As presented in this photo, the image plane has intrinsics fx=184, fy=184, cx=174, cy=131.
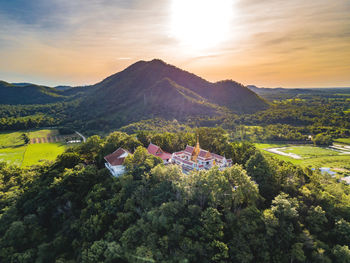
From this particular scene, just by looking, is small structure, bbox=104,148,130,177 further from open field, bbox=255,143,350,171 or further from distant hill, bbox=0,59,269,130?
distant hill, bbox=0,59,269,130

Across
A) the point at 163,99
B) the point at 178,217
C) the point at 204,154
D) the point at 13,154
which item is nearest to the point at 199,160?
the point at 204,154

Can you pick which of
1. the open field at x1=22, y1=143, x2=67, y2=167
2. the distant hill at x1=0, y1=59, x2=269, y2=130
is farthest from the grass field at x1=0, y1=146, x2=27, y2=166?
the distant hill at x1=0, y1=59, x2=269, y2=130

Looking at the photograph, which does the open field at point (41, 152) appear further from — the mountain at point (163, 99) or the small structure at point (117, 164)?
the mountain at point (163, 99)

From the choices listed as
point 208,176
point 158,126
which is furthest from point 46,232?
point 158,126

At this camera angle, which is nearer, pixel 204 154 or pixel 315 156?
pixel 204 154

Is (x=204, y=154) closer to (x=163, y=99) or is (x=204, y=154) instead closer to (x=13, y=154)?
(x=13, y=154)

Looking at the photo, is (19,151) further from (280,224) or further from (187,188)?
(280,224)
